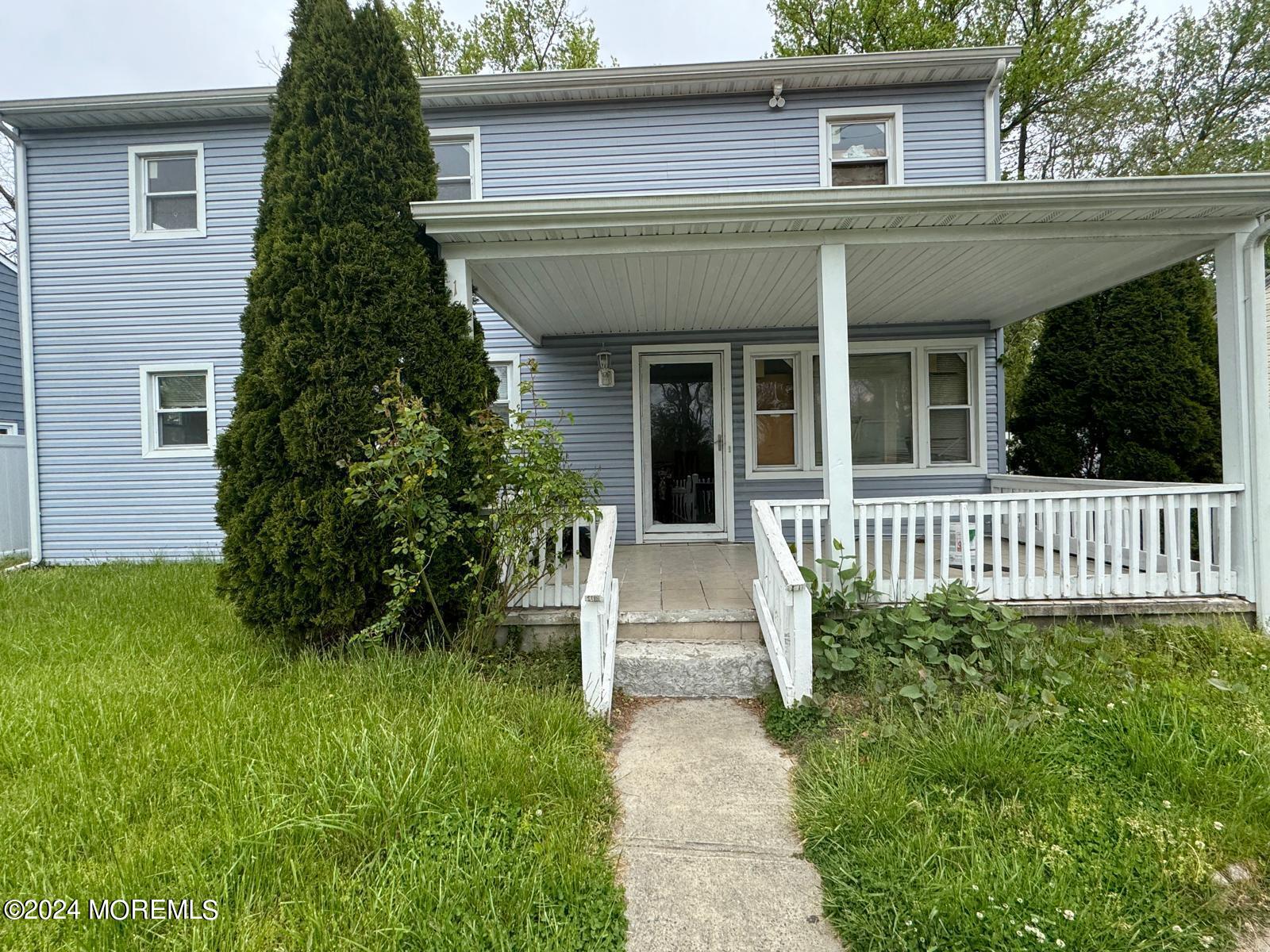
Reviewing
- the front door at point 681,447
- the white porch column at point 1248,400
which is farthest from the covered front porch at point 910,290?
the front door at point 681,447

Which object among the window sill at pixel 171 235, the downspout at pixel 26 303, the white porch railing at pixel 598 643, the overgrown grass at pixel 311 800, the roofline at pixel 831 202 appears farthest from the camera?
the window sill at pixel 171 235

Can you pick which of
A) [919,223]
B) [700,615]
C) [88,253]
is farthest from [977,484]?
[88,253]

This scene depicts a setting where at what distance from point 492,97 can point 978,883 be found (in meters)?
7.85

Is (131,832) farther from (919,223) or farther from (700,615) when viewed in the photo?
(919,223)

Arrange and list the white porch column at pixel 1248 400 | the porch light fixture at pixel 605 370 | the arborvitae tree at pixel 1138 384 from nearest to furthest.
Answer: the white porch column at pixel 1248 400, the porch light fixture at pixel 605 370, the arborvitae tree at pixel 1138 384

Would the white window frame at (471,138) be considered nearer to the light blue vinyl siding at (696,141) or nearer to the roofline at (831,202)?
the light blue vinyl siding at (696,141)

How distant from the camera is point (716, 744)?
9.41 ft

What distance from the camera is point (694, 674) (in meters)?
3.45

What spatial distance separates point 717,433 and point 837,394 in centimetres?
290

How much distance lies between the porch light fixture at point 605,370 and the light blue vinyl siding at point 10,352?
10127mm

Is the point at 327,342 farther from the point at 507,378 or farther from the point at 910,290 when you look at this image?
the point at 910,290

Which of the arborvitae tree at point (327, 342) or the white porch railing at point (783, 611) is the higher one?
the arborvitae tree at point (327, 342)

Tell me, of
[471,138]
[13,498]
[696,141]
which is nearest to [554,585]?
[696,141]

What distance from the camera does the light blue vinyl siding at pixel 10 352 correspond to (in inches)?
376
